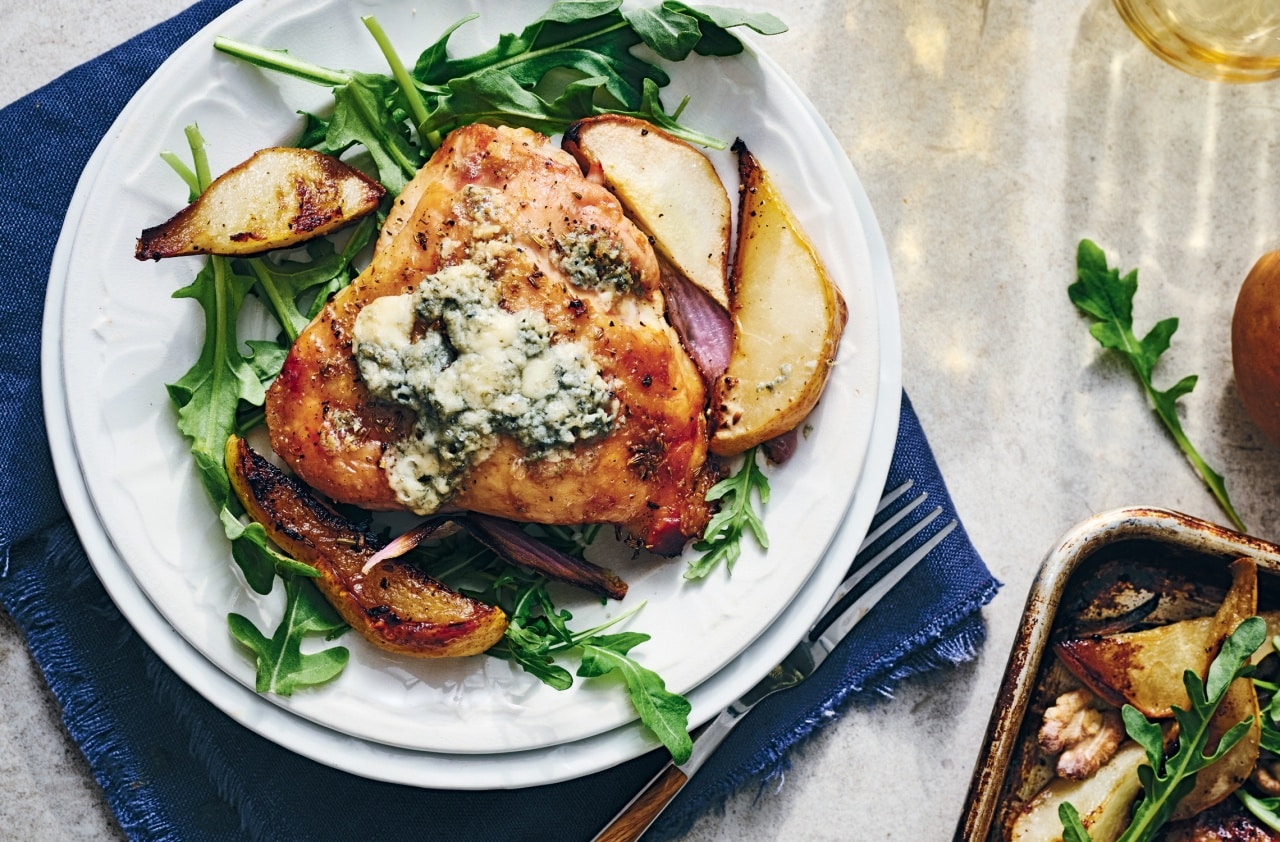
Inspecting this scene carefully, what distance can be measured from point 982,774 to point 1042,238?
130 centimetres

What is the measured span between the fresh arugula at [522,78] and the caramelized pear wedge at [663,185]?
0.25ft

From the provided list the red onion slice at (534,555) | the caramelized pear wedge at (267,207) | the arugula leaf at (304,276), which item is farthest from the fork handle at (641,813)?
the caramelized pear wedge at (267,207)

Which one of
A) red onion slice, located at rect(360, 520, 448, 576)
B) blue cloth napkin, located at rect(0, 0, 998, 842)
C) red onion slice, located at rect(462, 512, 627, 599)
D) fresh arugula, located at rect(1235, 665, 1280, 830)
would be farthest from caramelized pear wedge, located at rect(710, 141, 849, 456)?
fresh arugula, located at rect(1235, 665, 1280, 830)

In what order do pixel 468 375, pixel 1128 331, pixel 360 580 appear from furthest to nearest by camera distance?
1. pixel 1128 331
2. pixel 360 580
3. pixel 468 375

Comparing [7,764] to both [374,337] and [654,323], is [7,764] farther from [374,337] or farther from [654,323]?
[654,323]

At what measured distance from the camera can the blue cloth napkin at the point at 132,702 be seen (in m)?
2.33

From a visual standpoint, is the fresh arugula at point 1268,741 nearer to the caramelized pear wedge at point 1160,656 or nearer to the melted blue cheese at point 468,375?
the caramelized pear wedge at point 1160,656

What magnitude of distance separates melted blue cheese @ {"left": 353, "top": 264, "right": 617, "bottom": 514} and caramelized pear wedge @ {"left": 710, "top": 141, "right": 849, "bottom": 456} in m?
0.32

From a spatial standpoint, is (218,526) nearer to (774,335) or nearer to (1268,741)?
(774,335)

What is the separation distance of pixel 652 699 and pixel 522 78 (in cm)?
130

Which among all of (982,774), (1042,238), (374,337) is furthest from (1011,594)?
(374,337)

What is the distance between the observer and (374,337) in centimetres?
202

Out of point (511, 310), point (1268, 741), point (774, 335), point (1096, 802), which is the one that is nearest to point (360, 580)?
point (511, 310)

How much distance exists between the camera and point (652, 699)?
2168 millimetres
